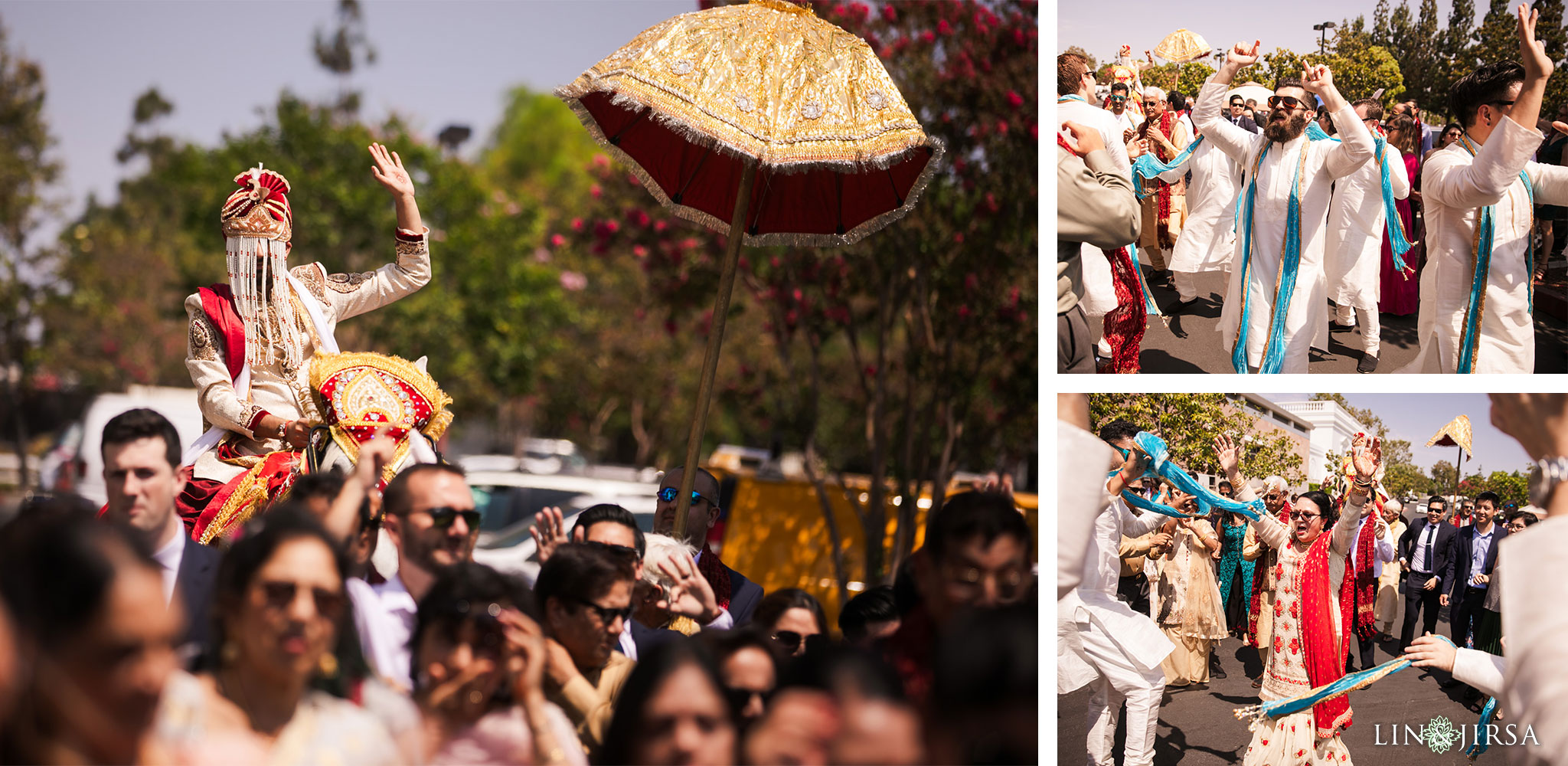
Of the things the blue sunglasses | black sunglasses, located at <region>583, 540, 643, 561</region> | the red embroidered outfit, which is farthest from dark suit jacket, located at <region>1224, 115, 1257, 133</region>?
the red embroidered outfit

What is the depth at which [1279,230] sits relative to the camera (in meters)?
3.18

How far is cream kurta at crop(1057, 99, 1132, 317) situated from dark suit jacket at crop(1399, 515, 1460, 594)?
1.08 metres

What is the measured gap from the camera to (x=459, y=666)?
75.2 inches

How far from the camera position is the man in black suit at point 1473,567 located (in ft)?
9.79

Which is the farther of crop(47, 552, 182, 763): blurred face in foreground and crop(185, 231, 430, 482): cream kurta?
crop(185, 231, 430, 482): cream kurta

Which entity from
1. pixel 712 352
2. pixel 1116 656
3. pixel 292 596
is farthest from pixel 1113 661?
pixel 292 596

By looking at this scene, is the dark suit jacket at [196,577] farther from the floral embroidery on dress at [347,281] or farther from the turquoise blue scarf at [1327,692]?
the turquoise blue scarf at [1327,692]

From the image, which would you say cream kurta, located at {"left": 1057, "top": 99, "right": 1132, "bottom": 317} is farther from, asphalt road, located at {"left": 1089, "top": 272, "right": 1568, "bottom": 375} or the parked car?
the parked car

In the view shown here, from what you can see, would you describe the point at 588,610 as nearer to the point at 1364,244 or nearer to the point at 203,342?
the point at 203,342

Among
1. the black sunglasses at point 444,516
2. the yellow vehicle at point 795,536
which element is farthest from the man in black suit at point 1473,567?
the yellow vehicle at point 795,536

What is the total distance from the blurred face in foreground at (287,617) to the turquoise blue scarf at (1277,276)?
2.57 metres

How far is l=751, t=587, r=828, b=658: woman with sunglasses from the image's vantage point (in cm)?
304

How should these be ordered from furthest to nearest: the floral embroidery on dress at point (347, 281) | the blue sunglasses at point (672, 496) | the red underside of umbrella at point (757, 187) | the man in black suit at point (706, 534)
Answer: the red underside of umbrella at point (757, 187), the blue sunglasses at point (672, 496), the man in black suit at point (706, 534), the floral embroidery on dress at point (347, 281)

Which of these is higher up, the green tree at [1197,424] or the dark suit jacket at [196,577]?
the green tree at [1197,424]
